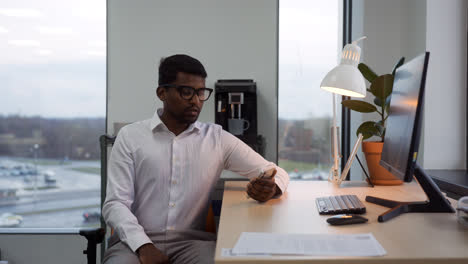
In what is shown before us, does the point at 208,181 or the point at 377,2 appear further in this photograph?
the point at 377,2

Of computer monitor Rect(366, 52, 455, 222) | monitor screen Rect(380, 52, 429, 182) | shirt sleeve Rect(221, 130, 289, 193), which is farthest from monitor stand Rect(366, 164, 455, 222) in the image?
shirt sleeve Rect(221, 130, 289, 193)

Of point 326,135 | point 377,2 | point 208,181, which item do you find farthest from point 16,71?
point 377,2

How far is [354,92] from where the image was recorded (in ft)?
5.74

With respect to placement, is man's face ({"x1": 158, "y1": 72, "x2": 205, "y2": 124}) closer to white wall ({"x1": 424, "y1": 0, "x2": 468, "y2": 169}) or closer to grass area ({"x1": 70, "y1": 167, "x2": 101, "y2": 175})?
white wall ({"x1": 424, "y1": 0, "x2": 468, "y2": 169})

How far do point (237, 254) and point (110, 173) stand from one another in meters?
0.91

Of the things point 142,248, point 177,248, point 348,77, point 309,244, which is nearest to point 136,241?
point 142,248

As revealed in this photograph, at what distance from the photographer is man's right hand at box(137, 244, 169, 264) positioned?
1.39 meters

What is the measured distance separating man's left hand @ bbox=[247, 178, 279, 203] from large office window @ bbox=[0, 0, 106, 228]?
82.1 inches

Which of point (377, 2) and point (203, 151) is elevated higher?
point (377, 2)

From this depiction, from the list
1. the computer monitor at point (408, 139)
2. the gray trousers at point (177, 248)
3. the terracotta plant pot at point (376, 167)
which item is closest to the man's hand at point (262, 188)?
the gray trousers at point (177, 248)

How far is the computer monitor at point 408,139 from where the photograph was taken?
1161 mm

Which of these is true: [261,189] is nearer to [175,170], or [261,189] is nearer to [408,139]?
[175,170]

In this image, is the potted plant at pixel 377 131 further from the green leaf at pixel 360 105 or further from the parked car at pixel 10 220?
the parked car at pixel 10 220

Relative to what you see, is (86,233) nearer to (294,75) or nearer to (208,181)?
(208,181)
